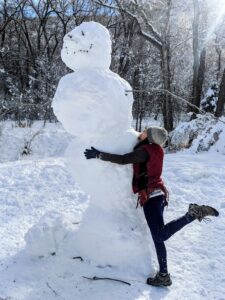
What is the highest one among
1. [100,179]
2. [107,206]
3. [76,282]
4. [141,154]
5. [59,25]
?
[59,25]

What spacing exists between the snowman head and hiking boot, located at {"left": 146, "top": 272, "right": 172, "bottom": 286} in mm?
1772

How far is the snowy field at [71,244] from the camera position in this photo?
3.16 metres

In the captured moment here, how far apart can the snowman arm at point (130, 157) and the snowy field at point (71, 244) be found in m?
0.86

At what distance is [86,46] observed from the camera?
3396mm

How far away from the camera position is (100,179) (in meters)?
3.45

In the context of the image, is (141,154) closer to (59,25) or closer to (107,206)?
(107,206)

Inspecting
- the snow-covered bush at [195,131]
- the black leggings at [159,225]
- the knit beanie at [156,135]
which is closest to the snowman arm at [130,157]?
the knit beanie at [156,135]

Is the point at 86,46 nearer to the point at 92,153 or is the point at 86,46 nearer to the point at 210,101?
the point at 92,153

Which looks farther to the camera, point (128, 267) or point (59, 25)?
point (59, 25)

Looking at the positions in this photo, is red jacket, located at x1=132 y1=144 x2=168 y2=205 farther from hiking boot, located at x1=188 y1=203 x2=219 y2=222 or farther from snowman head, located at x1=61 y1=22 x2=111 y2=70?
snowman head, located at x1=61 y1=22 x2=111 y2=70

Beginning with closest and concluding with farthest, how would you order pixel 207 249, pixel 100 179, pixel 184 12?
1. pixel 100 179
2. pixel 207 249
3. pixel 184 12

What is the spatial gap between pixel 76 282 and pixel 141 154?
3.68 feet

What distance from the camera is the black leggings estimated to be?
3191mm

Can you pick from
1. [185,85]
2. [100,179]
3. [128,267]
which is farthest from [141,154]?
[185,85]
